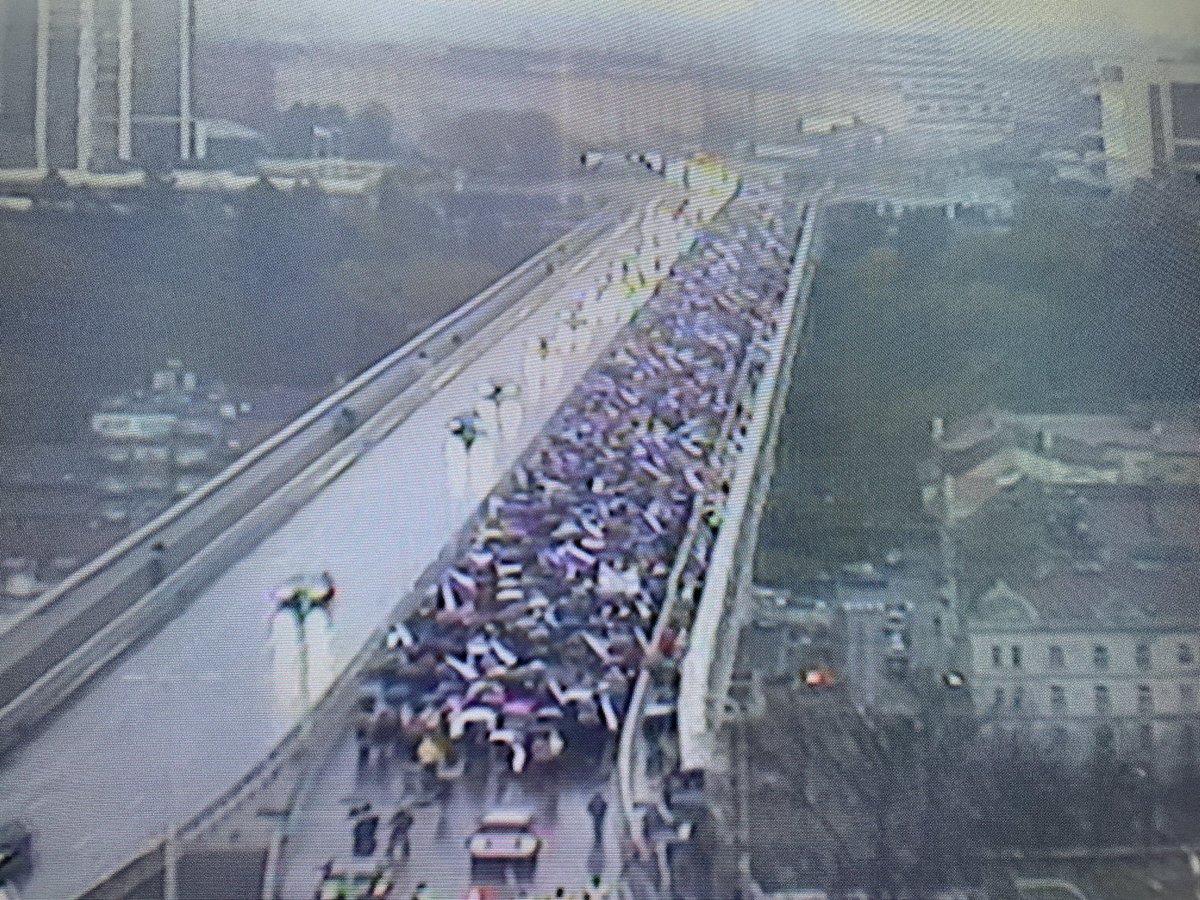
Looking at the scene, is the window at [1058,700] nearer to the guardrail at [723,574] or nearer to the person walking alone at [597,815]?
the guardrail at [723,574]

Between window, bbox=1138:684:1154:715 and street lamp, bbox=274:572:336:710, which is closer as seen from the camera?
street lamp, bbox=274:572:336:710

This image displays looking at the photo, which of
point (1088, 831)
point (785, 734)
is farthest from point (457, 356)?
point (1088, 831)

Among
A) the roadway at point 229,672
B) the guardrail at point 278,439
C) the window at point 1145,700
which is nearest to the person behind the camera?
the roadway at point 229,672

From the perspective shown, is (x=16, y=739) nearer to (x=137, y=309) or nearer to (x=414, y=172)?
(x=137, y=309)

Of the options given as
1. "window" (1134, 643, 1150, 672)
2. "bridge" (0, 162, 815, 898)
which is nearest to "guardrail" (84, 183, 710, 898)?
"bridge" (0, 162, 815, 898)

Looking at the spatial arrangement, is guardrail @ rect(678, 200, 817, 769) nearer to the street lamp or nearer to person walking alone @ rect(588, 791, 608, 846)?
person walking alone @ rect(588, 791, 608, 846)

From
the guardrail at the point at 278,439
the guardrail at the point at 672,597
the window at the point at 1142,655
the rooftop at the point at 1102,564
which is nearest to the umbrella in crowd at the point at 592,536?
the guardrail at the point at 672,597
